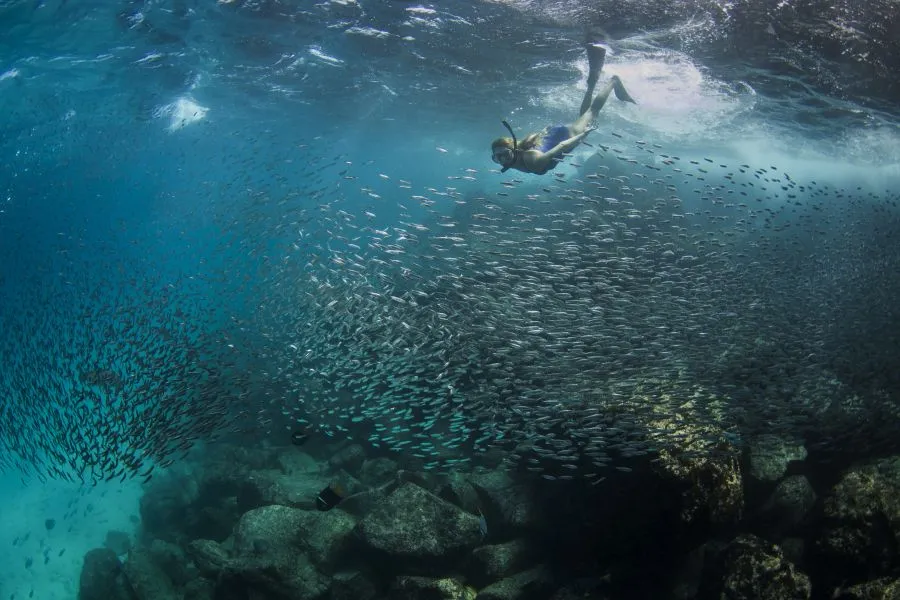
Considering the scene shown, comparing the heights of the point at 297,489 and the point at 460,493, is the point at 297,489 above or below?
below

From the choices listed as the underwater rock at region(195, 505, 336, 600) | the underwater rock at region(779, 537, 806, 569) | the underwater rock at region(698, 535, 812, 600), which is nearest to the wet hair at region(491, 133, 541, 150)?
the underwater rock at region(698, 535, 812, 600)

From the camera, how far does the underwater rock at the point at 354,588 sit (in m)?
7.40

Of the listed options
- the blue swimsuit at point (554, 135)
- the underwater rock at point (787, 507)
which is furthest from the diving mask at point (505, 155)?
the underwater rock at point (787, 507)

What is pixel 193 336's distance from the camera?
13164 mm

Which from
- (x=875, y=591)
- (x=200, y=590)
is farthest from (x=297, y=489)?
(x=875, y=591)

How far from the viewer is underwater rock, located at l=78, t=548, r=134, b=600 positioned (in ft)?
36.1

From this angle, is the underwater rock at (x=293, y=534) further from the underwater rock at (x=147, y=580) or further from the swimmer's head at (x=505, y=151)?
the swimmer's head at (x=505, y=151)

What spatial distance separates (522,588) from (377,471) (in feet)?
16.8

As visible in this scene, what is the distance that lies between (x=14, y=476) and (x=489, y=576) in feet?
118

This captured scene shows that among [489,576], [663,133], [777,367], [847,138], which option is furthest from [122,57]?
[847,138]

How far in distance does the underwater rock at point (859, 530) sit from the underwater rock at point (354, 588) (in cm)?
657

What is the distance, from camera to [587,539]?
7148mm

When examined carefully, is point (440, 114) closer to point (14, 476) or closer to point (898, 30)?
point (898, 30)

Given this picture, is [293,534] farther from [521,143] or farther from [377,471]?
[521,143]
